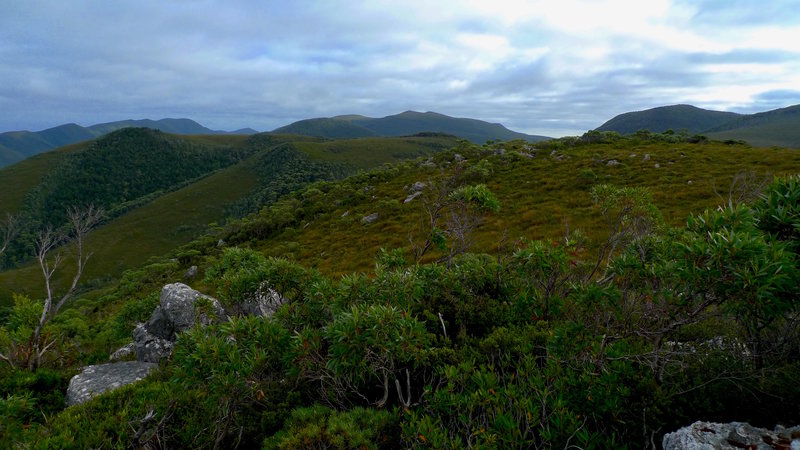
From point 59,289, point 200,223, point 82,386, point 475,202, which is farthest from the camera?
point 200,223

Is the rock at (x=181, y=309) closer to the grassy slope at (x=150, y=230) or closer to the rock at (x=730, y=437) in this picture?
the rock at (x=730, y=437)

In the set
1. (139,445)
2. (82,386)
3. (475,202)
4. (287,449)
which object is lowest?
(82,386)

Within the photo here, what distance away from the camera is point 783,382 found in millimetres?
5395

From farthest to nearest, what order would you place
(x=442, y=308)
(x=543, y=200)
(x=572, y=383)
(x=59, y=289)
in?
(x=59, y=289)
(x=543, y=200)
(x=442, y=308)
(x=572, y=383)

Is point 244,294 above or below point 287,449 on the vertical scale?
above

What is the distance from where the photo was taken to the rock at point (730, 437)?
4.43 metres

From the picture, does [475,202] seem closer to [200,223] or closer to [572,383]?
[572,383]

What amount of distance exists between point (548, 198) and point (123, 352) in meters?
36.7

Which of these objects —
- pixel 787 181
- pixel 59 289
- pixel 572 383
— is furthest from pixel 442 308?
pixel 59 289

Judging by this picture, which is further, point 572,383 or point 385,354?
point 385,354

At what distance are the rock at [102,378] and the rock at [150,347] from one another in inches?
27.4

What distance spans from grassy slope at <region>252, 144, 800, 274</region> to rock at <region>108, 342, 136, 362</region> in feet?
54.3

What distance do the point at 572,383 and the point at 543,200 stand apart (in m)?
35.6

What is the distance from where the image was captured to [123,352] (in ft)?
53.6
